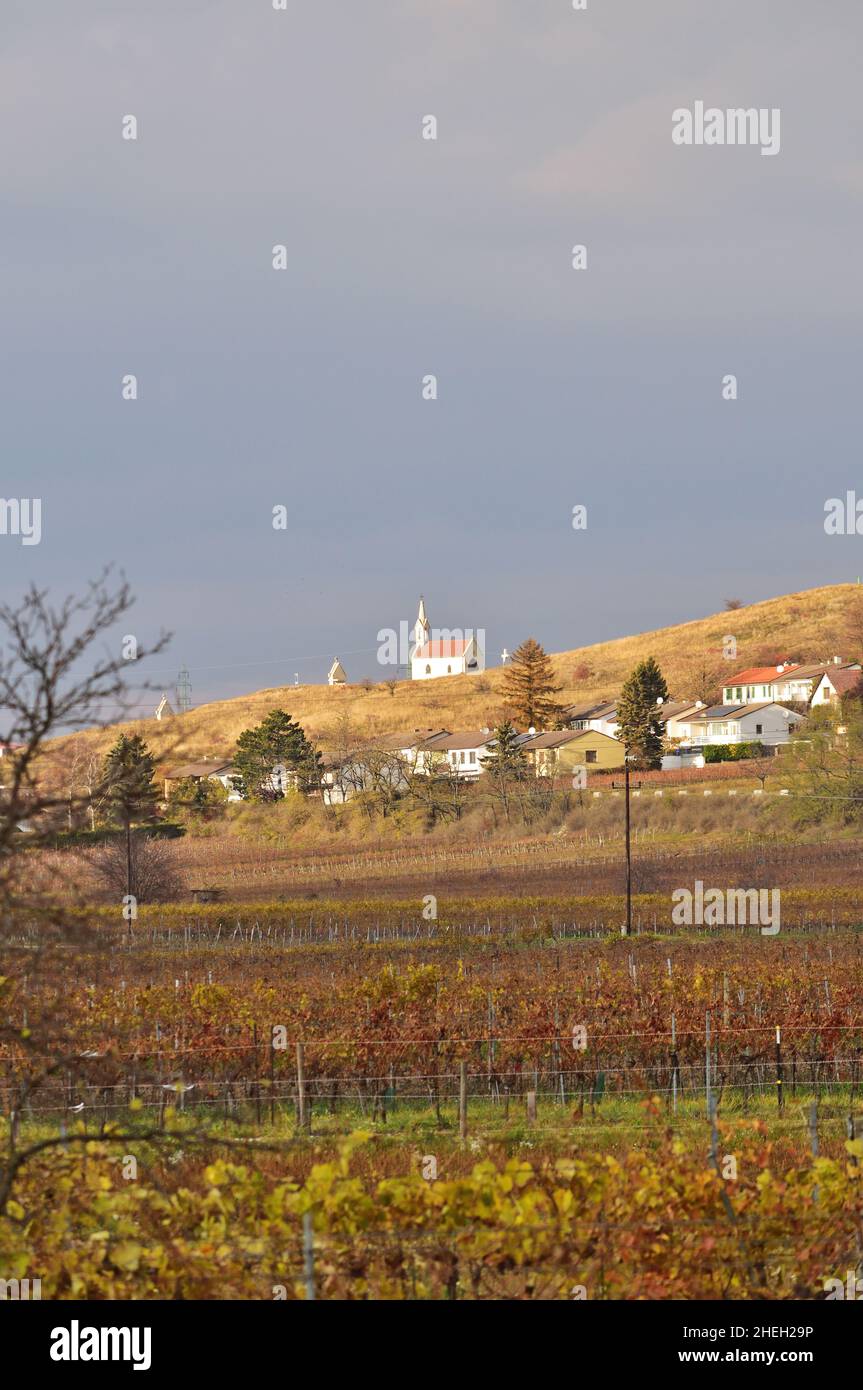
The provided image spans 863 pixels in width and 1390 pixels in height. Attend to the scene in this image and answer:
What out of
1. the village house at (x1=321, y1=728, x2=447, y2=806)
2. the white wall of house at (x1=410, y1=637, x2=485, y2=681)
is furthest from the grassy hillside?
the village house at (x1=321, y1=728, x2=447, y2=806)

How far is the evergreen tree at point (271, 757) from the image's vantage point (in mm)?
97812

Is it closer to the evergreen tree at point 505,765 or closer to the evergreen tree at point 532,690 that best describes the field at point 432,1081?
the evergreen tree at point 505,765

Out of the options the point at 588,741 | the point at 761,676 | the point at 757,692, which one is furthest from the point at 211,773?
the point at 761,676

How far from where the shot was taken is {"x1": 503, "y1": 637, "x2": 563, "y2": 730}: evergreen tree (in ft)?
383

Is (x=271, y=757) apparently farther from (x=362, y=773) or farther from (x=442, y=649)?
(x=442, y=649)

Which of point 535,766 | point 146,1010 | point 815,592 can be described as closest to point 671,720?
point 535,766

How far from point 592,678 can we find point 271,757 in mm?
68485

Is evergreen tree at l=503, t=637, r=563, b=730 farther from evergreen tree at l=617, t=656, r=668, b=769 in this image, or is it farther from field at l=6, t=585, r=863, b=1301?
field at l=6, t=585, r=863, b=1301

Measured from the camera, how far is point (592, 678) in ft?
524

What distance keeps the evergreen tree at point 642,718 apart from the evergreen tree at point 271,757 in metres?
22.4

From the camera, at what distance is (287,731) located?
3912 inches
